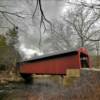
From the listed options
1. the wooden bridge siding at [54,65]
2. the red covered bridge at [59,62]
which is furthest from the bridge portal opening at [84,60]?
the wooden bridge siding at [54,65]

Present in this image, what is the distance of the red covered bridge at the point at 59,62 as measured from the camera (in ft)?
62.1

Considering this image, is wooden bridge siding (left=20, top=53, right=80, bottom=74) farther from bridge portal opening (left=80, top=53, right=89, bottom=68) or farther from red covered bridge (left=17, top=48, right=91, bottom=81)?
bridge portal opening (left=80, top=53, right=89, bottom=68)

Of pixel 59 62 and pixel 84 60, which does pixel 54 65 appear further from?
pixel 84 60

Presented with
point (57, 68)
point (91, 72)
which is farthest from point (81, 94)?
point (57, 68)

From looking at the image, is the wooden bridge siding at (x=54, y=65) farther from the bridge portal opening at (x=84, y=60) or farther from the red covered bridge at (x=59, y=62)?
the bridge portal opening at (x=84, y=60)

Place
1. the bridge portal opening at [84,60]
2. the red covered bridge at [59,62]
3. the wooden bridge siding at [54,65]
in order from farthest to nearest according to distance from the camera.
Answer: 1. the bridge portal opening at [84,60]
2. the wooden bridge siding at [54,65]
3. the red covered bridge at [59,62]

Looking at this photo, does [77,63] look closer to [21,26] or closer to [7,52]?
[21,26]

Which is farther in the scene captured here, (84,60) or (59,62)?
(84,60)

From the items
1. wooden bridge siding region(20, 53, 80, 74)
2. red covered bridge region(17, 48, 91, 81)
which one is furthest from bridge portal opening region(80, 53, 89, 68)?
wooden bridge siding region(20, 53, 80, 74)

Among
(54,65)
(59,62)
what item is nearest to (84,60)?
(59,62)

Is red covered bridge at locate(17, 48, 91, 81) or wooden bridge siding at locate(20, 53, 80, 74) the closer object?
red covered bridge at locate(17, 48, 91, 81)

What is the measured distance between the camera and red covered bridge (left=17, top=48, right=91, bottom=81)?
1894 centimetres

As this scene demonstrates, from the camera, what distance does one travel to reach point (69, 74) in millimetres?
16688

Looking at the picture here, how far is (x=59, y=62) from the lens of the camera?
2030cm
